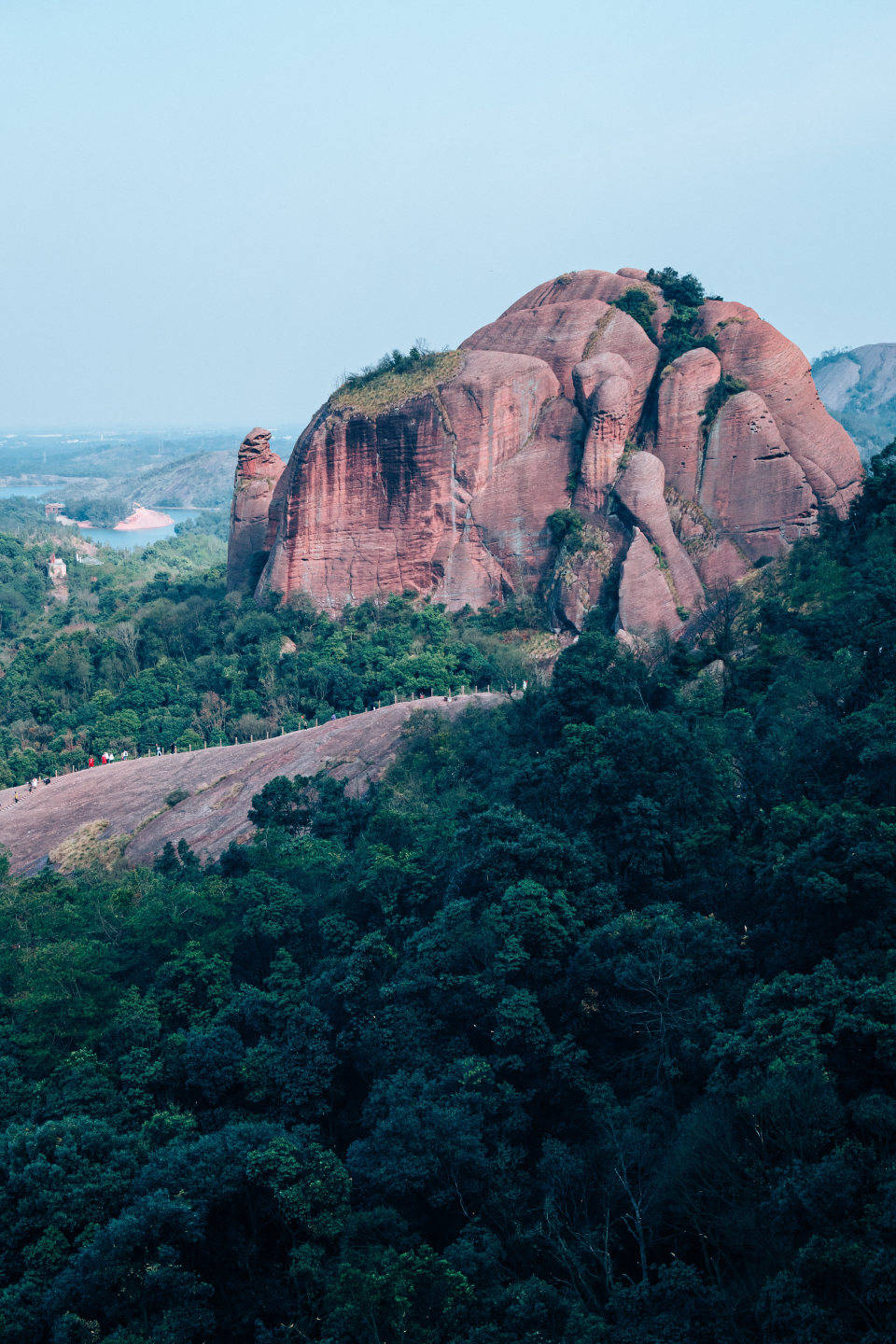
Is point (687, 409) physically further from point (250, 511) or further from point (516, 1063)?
point (516, 1063)

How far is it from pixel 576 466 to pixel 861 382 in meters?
94.1

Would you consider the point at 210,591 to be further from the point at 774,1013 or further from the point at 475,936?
the point at 774,1013

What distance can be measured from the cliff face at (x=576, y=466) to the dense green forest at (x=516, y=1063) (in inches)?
610

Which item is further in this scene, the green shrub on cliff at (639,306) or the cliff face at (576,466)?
the green shrub on cliff at (639,306)

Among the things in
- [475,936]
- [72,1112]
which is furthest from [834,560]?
[72,1112]

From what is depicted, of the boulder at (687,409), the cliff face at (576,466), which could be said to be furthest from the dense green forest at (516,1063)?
the boulder at (687,409)

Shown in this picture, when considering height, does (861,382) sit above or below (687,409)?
above

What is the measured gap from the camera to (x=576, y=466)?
3931cm

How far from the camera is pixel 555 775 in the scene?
19.2 m

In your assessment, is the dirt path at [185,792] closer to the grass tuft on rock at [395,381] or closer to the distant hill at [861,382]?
the grass tuft on rock at [395,381]

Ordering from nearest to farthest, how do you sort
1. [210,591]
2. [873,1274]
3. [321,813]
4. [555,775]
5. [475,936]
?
[873,1274]
[475,936]
[555,775]
[321,813]
[210,591]

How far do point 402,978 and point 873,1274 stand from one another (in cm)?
796

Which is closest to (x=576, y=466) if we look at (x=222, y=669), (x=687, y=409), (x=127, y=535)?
(x=687, y=409)

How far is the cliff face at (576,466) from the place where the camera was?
1422 inches
